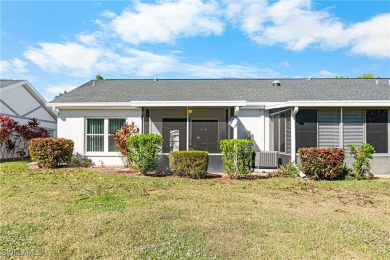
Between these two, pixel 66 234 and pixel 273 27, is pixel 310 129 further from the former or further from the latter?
pixel 66 234

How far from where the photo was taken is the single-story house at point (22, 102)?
63.3ft

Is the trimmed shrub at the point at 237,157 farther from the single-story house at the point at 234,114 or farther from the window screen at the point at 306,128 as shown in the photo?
the window screen at the point at 306,128

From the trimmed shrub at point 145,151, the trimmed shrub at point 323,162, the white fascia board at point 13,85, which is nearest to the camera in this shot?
the trimmed shrub at point 323,162

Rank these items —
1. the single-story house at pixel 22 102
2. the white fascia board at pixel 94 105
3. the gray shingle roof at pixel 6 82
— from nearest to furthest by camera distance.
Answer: the white fascia board at pixel 94 105 < the single-story house at pixel 22 102 < the gray shingle roof at pixel 6 82

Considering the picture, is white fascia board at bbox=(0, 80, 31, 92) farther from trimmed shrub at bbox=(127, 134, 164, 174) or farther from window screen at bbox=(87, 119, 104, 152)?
trimmed shrub at bbox=(127, 134, 164, 174)

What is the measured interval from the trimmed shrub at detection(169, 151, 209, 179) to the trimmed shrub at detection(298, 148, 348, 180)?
3.64 meters

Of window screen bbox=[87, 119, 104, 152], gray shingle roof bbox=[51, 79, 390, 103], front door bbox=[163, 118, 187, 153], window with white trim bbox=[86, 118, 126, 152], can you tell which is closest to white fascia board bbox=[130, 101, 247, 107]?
front door bbox=[163, 118, 187, 153]

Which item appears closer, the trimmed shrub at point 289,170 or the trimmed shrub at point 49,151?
the trimmed shrub at point 289,170

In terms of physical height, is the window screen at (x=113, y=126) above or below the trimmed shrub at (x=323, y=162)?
above

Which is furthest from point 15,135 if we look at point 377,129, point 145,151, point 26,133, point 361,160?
point 377,129

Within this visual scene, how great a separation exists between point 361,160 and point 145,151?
312 inches

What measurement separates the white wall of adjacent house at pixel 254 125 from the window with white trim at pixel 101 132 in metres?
5.42

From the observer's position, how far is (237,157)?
36.6 feet

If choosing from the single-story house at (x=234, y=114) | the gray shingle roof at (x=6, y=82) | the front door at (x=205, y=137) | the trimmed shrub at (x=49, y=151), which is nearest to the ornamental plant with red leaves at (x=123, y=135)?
the single-story house at (x=234, y=114)
